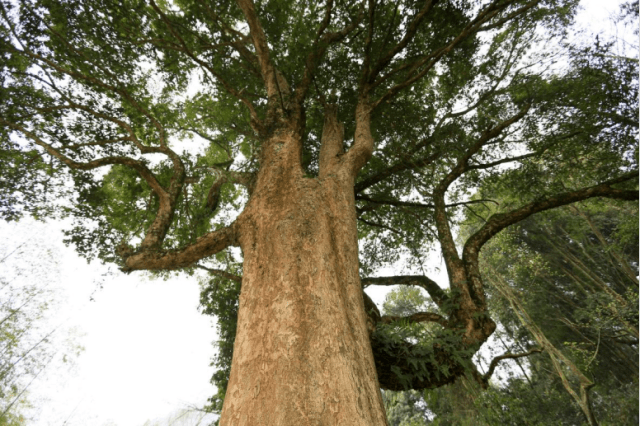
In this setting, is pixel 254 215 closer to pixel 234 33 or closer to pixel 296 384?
pixel 296 384

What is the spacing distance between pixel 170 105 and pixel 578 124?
8662 millimetres

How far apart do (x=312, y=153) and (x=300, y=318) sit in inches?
238

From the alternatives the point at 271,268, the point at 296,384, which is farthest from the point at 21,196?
the point at 296,384

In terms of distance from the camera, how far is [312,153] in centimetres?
737

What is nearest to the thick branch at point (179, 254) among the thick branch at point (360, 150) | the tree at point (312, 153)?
the tree at point (312, 153)

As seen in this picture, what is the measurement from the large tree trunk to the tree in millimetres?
13

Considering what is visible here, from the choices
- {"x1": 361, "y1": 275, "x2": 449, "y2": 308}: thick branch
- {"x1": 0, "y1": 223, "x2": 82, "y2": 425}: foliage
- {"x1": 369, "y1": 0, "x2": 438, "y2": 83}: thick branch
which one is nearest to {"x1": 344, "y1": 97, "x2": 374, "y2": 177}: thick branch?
{"x1": 369, "y1": 0, "x2": 438, "y2": 83}: thick branch

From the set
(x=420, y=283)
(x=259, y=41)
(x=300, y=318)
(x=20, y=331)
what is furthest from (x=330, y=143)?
(x=20, y=331)

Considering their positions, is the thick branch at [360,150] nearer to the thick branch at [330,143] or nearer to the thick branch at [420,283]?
the thick branch at [330,143]

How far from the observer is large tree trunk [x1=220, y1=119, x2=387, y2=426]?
1452 mm

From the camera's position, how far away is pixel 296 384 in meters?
1.49

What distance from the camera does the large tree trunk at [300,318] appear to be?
4.76ft

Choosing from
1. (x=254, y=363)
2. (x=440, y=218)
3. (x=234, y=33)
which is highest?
(x=234, y=33)

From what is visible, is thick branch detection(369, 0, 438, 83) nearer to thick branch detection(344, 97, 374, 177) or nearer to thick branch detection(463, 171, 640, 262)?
thick branch detection(344, 97, 374, 177)
